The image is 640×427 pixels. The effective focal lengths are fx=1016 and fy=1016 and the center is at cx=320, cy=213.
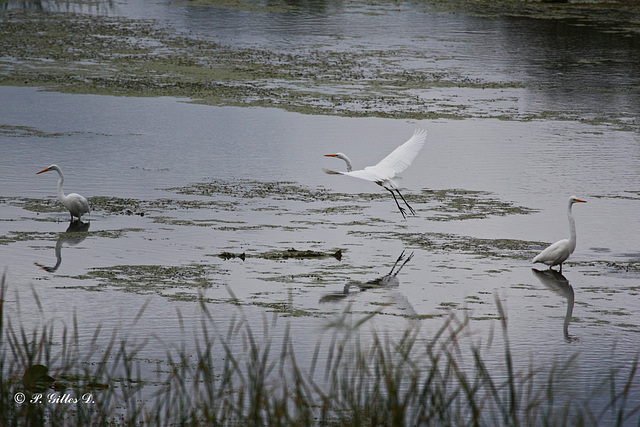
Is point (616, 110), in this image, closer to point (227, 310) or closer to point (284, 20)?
point (227, 310)

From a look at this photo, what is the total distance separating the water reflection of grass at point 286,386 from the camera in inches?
137

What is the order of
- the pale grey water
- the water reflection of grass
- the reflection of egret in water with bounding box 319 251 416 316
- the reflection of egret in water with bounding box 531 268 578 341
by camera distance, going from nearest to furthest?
the water reflection of grass < the pale grey water < the reflection of egret in water with bounding box 319 251 416 316 < the reflection of egret in water with bounding box 531 268 578 341

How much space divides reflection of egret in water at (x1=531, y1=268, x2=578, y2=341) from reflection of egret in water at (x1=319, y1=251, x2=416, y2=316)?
1.05 metres

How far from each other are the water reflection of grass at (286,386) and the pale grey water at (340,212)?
11.6 inches

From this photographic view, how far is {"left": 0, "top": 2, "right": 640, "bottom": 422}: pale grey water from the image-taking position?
6.83 m

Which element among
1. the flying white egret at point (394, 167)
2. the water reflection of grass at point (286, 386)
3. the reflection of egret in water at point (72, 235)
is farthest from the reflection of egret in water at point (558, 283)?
the reflection of egret in water at point (72, 235)

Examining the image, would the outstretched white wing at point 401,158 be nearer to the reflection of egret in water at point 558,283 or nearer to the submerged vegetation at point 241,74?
the reflection of egret in water at point 558,283

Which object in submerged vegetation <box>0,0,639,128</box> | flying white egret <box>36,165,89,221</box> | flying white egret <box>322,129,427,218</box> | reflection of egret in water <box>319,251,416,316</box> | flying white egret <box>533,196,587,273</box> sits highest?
submerged vegetation <box>0,0,639,128</box>

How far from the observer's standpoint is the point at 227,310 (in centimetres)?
673

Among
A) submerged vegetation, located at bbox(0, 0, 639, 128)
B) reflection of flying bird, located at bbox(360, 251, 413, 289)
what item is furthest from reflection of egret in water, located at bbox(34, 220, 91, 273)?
submerged vegetation, located at bbox(0, 0, 639, 128)

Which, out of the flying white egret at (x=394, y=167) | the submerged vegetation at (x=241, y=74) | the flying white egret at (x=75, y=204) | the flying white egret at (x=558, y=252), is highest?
the submerged vegetation at (x=241, y=74)

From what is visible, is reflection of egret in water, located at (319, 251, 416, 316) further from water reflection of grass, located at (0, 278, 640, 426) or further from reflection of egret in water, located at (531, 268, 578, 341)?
reflection of egret in water, located at (531, 268, 578, 341)

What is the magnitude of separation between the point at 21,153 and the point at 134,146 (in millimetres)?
1409

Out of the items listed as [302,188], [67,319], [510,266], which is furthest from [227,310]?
[302,188]
